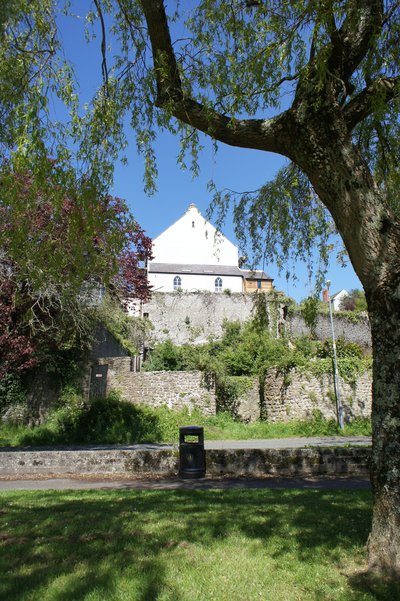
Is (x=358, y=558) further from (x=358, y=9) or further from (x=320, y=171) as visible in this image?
(x=358, y=9)

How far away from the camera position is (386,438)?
409 cm

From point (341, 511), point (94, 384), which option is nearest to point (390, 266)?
point (341, 511)

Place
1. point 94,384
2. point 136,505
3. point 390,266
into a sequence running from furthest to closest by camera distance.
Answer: point 94,384
point 136,505
point 390,266

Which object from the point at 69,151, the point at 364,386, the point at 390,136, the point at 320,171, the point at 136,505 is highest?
the point at 390,136

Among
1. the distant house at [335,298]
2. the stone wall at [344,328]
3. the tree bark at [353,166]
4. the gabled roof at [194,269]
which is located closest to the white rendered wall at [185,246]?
the gabled roof at [194,269]

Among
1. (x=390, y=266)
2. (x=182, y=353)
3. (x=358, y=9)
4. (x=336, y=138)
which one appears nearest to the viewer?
(x=390, y=266)

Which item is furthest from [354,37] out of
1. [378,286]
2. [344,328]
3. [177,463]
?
[344,328]

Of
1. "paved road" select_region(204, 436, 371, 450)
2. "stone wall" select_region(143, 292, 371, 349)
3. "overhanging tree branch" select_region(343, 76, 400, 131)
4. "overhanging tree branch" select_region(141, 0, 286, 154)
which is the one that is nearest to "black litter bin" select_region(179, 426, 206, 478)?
"paved road" select_region(204, 436, 371, 450)

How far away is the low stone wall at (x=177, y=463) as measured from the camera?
9789 millimetres

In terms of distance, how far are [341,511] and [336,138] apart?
14.9 feet

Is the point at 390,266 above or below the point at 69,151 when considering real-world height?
below

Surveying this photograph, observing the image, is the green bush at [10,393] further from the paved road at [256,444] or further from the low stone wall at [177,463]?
the low stone wall at [177,463]

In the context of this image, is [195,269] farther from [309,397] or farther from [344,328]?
[309,397]

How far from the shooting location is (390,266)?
425 cm
